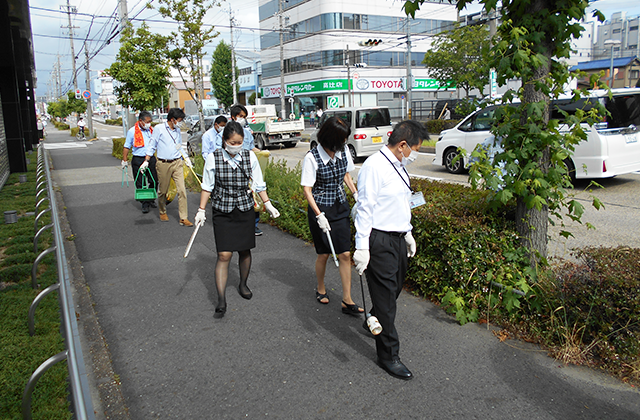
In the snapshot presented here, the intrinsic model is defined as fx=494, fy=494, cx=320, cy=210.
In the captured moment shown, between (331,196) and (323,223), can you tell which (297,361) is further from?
(331,196)

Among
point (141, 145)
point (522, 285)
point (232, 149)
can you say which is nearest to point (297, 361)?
point (522, 285)

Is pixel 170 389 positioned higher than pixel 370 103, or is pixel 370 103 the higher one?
pixel 370 103

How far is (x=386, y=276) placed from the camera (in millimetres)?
3346

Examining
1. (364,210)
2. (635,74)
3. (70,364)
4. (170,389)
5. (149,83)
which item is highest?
(635,74)

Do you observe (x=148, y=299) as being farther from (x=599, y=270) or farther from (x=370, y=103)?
(x=370, y=103)

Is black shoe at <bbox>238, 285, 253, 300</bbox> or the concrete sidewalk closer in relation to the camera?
the concrete sidewalk

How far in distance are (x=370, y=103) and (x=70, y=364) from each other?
2090 inches

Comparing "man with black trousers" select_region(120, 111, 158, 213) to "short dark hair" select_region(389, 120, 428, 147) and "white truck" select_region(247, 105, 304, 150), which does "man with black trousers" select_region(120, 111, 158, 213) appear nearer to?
"short dark hair" select_region(389, 120, 428, 147)

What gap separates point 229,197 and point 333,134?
116cm

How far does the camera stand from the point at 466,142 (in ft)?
40.2

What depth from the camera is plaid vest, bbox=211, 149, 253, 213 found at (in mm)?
4559

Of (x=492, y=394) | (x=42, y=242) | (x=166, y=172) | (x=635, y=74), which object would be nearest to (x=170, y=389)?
(x=492, y=394)

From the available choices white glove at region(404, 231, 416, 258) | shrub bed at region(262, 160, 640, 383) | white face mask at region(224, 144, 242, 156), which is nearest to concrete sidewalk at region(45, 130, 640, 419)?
shrub bed at region(262, 160, 640, 383)

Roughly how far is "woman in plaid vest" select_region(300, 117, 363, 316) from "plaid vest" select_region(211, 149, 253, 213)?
0.60 meters
